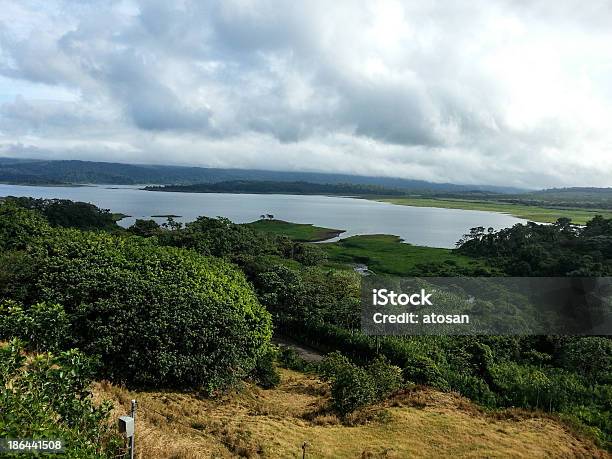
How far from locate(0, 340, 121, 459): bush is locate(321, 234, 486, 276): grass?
46336mm

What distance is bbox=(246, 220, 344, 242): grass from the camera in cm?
8194

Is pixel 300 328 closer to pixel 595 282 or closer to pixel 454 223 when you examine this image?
pixel 595 282

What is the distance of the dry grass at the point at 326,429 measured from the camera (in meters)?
11.0

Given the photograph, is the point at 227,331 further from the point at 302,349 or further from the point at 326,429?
the point at 302,349

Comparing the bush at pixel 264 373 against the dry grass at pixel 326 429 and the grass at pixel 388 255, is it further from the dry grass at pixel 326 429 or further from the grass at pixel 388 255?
the grass at pixel 388 255

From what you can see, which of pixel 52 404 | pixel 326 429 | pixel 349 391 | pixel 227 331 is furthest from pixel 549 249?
pixel 52 404

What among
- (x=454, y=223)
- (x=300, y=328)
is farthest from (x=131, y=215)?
(x=300, y=328)

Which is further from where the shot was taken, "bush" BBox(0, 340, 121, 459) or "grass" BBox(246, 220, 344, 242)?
"grass" BBox(246, 220, 344, 242)

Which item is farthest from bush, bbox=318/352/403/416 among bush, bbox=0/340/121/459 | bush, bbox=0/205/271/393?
bush, bbox=0/340/121/459

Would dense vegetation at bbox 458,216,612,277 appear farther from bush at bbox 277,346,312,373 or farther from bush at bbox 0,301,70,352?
bush at bbox 0,301,70,352

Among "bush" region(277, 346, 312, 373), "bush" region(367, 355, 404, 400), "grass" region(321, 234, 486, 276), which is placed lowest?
"bush" region(277, 346, 312, 373)

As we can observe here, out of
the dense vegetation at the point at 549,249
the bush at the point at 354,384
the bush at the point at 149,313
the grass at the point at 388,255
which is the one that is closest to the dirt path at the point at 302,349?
the bush at the point at 354,384

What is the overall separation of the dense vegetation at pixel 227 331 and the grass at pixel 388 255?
24303mm

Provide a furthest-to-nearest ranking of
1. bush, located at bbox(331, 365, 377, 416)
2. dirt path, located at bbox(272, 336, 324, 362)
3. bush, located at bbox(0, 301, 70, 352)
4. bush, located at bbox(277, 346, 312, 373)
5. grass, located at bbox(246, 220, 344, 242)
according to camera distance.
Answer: grass, located at bbox(246, 220, 344, 242)
dirt path, located at bbox(272, 336, 324, 362)
bush, located at bbox(277, 346, 312, 373)
bush, located at bbox(331, 365, 377, 416)
bush, located at bbox(0, 301, 70, 352)
